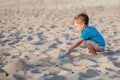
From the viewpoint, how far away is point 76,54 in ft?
15.7

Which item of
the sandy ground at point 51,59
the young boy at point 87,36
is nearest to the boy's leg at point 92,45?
the young boy at point 87,36

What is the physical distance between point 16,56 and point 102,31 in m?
3.07

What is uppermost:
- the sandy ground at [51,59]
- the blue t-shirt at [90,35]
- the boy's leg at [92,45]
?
the blue t-shirt at [90,35]

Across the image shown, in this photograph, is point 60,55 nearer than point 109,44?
Yes

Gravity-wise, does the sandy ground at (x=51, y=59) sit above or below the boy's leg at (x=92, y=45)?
below

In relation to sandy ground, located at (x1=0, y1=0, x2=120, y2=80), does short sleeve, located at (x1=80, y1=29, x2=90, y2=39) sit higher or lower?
higher

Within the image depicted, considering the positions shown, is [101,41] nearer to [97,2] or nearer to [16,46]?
[16,46]

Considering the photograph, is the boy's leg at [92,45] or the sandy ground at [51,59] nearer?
the sandy ground at [51,59]

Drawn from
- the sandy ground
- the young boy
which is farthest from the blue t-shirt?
the sandy ground

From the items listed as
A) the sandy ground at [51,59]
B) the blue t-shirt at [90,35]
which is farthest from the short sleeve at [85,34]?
the sandy ground at [51,59]

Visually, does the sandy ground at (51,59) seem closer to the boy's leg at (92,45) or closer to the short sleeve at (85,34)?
the boy's leg at (92,45)

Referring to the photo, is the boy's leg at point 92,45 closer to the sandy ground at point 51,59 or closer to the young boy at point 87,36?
the young boy at point 87,36

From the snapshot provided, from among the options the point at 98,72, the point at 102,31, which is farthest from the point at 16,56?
the point at 102,31

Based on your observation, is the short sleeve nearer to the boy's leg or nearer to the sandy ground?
the boy's leg
